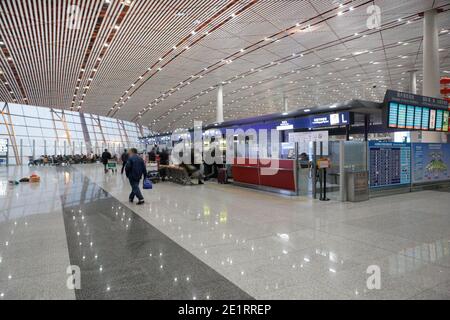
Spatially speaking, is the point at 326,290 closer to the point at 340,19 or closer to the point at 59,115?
the point at 340,19

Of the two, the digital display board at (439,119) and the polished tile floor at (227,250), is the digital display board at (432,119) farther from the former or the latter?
the polished tile floor at (227,250)

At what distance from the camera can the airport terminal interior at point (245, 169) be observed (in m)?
3.09

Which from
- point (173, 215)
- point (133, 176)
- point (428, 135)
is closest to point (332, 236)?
point (173, 215)

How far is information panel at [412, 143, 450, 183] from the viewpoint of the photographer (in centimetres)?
946

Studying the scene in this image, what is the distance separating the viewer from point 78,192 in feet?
31.2

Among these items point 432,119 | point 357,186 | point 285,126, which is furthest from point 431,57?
point 357,186

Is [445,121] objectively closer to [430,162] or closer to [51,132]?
[430,162]

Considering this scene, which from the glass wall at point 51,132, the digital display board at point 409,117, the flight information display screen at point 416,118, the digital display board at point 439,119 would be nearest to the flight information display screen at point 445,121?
the flight information display screen at point 416,118

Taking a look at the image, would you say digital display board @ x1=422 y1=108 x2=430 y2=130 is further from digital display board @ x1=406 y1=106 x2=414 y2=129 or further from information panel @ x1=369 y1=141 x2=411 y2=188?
information panel @ x1=369 y1=141 x2=411 y2=188

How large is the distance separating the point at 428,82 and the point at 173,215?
34.2 ft

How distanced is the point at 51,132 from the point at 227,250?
107ft

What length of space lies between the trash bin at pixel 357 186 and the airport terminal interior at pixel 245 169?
0.05m

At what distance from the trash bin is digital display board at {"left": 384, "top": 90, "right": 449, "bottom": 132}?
83.7 inches

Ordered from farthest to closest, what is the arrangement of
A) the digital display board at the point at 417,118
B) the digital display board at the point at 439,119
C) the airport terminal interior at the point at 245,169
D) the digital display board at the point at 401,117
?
the digital display board at the point at 439,119, the digital display board at the point at 417,118, the digital display board at the point at 401,117, the airport terminal interior at the point at 245,169
